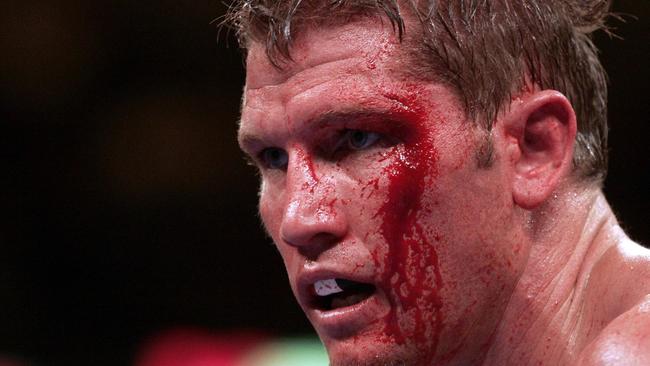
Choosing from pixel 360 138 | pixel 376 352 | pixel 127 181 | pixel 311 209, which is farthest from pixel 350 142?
pixel 127 181

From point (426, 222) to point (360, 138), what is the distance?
21cm

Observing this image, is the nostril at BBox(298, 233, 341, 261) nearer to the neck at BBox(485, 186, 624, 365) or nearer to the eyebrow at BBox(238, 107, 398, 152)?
the eyebrow at BBox(238, 107, 398, 152)

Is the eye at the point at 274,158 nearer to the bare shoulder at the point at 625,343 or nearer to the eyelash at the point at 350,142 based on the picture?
the eyelash at the point at 350,142

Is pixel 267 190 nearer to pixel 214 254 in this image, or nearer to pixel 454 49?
pixel 454 49

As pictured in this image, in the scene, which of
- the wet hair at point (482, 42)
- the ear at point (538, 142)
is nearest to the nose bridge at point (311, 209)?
the wet hair at point (482, 42)

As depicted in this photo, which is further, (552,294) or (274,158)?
(274,158)

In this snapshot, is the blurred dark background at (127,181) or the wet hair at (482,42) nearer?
the wet hair at (482,42)

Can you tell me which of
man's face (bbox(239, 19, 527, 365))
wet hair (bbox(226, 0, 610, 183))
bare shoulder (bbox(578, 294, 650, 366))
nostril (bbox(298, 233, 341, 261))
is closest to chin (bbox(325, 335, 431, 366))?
man's face (bbox(239, 19, 527, 365))

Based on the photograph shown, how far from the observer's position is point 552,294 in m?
1.75

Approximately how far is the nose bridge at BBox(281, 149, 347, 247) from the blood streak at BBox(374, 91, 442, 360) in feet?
0.31

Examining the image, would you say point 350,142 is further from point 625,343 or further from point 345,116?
point 625,343

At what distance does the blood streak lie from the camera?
1.69m

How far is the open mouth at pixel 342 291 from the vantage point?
5.62ft

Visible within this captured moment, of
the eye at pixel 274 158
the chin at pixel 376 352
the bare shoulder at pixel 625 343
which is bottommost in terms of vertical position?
the chin at pixel 376 352
